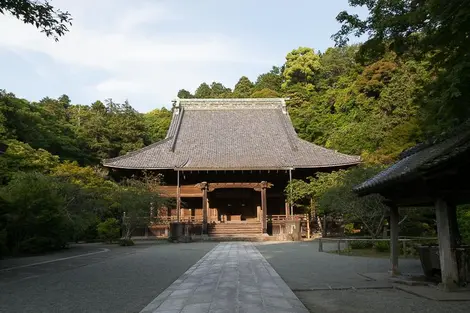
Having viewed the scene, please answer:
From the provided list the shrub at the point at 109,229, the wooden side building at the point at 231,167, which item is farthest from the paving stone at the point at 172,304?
the wooden side building at the point at 231,167

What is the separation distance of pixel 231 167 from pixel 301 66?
3294cm

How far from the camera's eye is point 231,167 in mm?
25812

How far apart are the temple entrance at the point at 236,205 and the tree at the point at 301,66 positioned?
29.9 m

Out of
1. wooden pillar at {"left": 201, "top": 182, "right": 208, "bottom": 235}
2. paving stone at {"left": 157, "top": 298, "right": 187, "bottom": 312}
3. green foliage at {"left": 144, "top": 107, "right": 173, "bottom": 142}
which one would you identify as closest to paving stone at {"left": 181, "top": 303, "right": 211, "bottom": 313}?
paving stone at {"left": 157, "top": 298, "right": 187, "bottom": 312}

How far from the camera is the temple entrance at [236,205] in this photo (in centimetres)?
2803

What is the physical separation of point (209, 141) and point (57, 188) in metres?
14.9

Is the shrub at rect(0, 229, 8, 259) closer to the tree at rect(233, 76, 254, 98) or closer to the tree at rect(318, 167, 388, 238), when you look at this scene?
the tree at rect(318, 167, 388, 238)

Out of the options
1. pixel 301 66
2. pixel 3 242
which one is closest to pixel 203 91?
pixel 301 66

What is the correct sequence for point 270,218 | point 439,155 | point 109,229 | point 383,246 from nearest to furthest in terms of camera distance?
point 439,155, point 383,246, point 109,229, point 270,218

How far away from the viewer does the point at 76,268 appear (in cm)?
1035

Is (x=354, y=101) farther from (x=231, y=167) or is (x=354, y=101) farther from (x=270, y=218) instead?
(x=231, y=167)

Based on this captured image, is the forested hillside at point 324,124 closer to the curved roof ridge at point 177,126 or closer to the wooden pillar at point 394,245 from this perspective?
the wooden pillar at point 394,245

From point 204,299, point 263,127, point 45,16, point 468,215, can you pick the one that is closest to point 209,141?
point 263,127

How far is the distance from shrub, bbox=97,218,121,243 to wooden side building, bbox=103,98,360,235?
3929 mm
